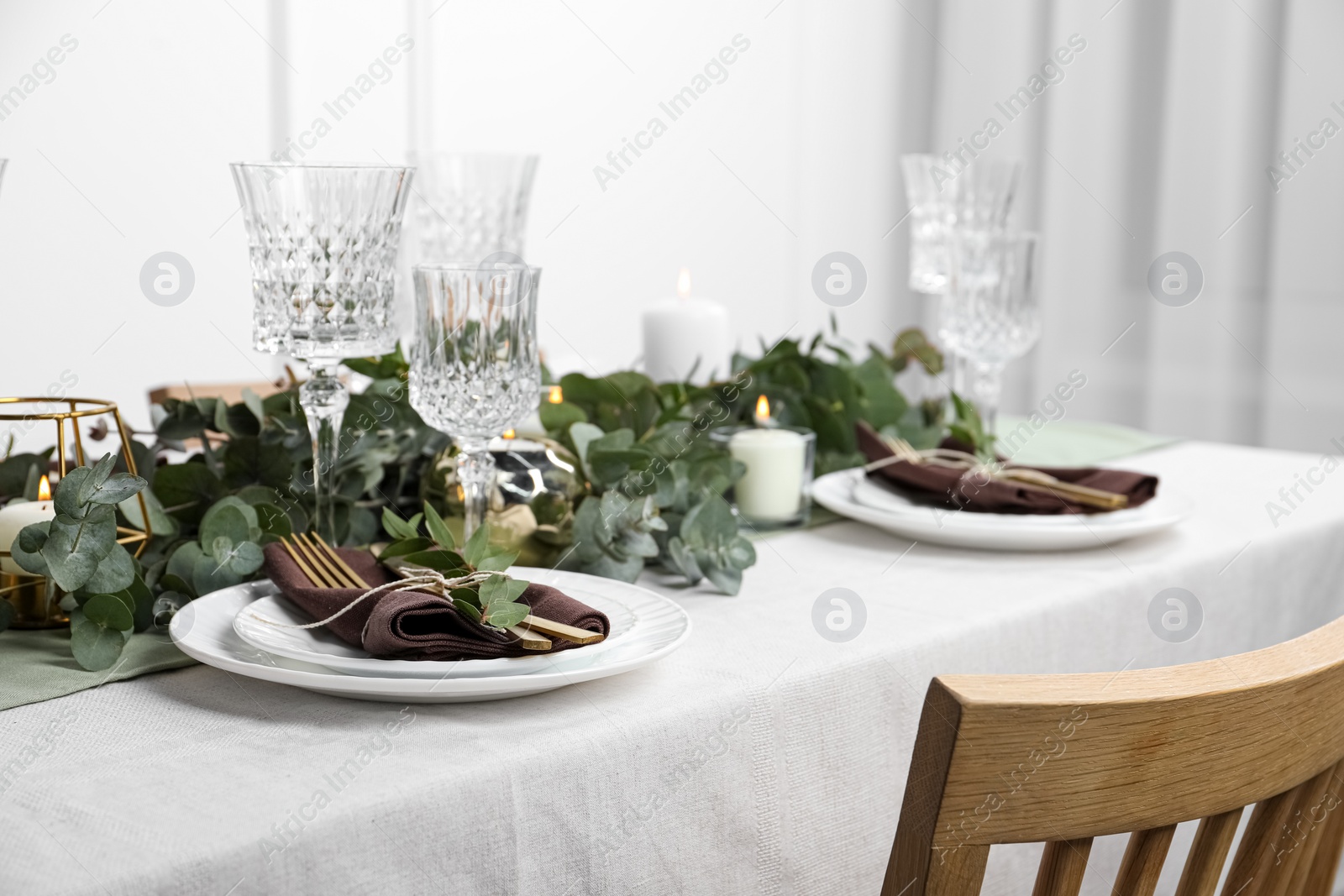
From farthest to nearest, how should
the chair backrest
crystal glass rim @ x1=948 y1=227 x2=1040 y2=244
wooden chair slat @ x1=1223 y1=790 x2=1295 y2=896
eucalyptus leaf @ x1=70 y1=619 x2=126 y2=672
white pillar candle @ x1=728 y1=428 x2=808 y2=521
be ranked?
1. crystal glass rim @ x1=948 y1=227 x2=1040 y2=244
2. white pillar candle @ x1=728 y1=428 x2=808 y2=521
3. eucalyptus leaf @ x1=70 y1=619 x2=126 y2=672
4. wooden chair slat @ x1=1223 y1=790 x2=1295 y2=896
5. the chair backrest

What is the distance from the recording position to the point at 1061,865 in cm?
54

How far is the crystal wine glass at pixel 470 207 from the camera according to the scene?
4.50 ft

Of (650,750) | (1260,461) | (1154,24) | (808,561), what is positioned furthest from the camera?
(1154,24)

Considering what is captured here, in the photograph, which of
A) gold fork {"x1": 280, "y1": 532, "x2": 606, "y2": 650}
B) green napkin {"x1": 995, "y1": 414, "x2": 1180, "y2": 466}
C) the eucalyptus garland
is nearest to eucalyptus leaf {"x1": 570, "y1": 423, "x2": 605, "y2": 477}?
the eucalyptus garland

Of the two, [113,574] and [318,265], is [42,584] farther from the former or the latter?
[318,265]

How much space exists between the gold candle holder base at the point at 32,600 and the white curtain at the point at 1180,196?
3.10 m

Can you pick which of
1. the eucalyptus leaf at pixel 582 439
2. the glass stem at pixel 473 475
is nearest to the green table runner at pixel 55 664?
the glass stem at pixel 473 475

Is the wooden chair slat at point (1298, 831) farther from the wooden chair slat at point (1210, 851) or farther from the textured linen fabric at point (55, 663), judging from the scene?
the textured linen fabric at point (55, 663)

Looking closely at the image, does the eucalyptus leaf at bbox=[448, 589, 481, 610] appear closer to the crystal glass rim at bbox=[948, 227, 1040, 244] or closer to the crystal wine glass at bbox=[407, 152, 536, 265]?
the crystal wine glass at bbox=[407, 152, 536, 265]

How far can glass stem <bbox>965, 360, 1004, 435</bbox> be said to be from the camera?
1400 mm

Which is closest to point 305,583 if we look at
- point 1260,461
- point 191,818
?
point 191,818

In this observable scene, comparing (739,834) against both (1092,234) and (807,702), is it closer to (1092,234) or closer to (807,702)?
(807,702)

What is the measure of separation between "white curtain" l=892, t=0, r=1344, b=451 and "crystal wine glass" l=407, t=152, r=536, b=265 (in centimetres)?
246

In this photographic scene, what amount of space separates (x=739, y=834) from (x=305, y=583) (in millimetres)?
299
